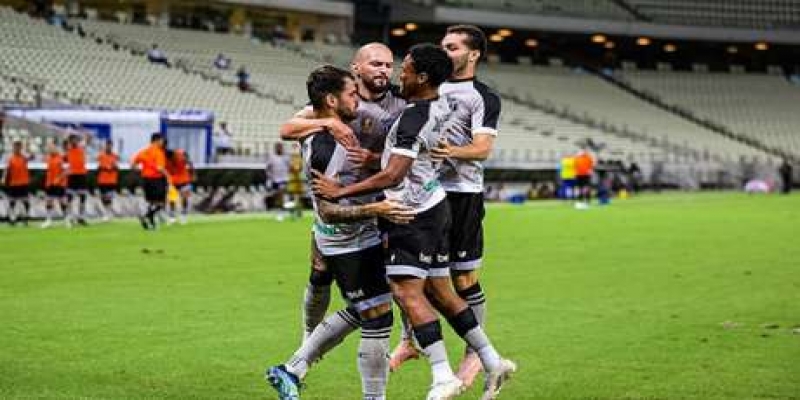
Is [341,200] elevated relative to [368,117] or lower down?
lower down

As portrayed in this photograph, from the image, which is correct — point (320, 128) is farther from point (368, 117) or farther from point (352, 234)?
point (352, 234)

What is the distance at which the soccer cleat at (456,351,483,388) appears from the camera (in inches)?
396

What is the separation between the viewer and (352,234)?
348 inches

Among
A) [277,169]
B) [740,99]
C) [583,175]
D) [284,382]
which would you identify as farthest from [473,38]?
[740,99]

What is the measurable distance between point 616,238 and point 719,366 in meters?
16.3

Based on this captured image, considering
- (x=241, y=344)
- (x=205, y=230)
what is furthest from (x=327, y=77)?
(x=205, y=230)

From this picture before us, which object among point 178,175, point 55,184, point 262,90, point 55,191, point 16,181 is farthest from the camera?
point 262,90

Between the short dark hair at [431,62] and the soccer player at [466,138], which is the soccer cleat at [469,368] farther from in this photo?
the short dark hair at [431,62]

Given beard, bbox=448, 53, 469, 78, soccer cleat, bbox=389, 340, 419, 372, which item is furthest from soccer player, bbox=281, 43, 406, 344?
soccer cleat, bbox=389, 340, 419, 372

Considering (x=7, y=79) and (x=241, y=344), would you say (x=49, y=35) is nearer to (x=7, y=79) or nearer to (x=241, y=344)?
(x=7, y=79)

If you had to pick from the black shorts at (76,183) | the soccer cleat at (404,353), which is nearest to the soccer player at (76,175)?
the black shorts at (76,183)

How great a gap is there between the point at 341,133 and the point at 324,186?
337 millimetres

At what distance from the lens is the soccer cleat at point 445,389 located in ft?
29.1

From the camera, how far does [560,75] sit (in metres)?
81.1
